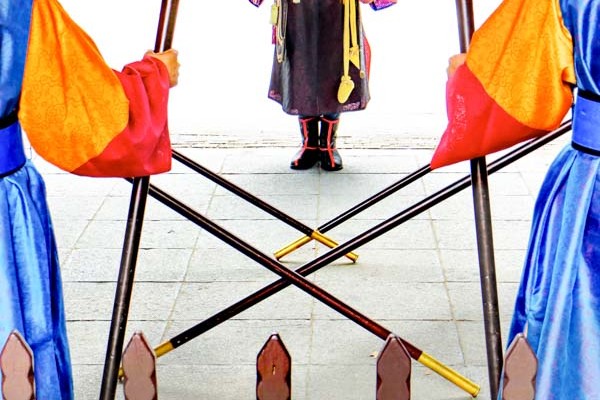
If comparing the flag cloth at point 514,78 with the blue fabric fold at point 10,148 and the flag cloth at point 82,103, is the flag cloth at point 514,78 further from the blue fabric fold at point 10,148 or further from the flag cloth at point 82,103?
the blue fabric fold at point 10,148

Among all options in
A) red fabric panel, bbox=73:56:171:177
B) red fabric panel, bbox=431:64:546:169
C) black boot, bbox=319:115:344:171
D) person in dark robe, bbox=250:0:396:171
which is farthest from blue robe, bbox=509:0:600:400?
black boot, bbox=319:115:344:171

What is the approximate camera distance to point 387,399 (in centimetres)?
154

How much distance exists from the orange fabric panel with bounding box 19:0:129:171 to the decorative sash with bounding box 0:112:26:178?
6cm

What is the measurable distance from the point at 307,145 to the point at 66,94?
262cm

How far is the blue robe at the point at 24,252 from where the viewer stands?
2.09m

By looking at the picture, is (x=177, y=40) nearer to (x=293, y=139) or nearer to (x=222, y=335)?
(x=293, y=139)

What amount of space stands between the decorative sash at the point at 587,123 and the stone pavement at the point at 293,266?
96 centimetres

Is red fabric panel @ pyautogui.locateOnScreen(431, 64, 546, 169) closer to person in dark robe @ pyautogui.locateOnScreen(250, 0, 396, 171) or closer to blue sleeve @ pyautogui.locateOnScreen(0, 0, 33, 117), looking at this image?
blue sleeve @ pyautogui.locateOnScreen(0, 0, 33, 117)

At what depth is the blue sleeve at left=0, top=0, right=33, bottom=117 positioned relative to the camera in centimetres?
194

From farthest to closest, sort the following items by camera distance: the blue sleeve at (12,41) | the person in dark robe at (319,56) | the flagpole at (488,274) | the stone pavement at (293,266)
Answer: the person in dark robe at (319,56) → the stone pavement at (293,266) → the flagpole at (488,274) → the blue sleeve at (12,41)

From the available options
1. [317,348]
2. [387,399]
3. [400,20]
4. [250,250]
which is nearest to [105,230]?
[317,348]

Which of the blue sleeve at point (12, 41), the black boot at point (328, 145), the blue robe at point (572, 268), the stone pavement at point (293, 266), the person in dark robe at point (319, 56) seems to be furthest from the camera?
the black boot at point (328, 145)

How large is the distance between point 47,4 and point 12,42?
0.10m

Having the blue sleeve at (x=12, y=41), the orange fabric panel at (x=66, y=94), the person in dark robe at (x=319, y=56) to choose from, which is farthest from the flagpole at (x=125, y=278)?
the person in dark robe at (x=319, y=56)
